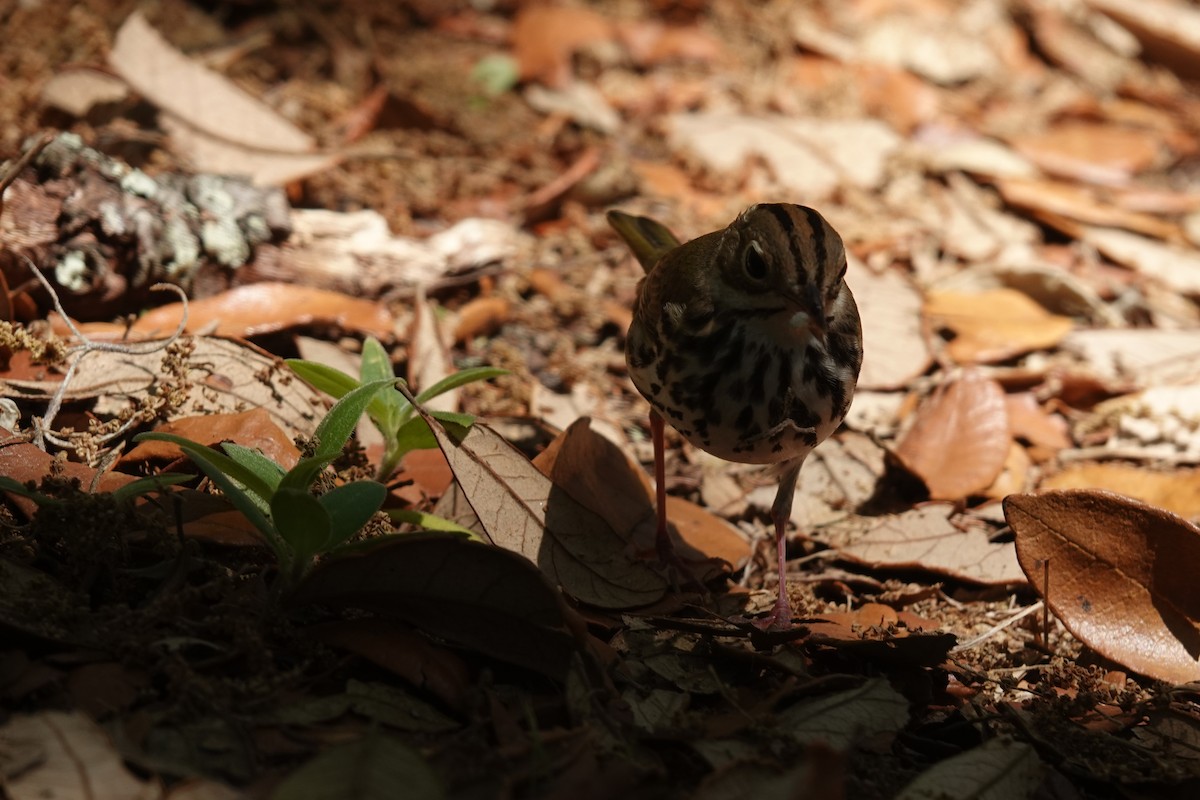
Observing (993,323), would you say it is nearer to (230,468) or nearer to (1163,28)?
(230,468)

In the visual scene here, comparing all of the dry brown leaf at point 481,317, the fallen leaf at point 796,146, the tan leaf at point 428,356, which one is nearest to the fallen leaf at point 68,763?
the tan leaf at point 428,356

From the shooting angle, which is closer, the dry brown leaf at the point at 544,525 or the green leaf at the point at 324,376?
the dry brown leaf at the point at 544,525

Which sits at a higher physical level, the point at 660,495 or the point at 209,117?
the point at 209,117

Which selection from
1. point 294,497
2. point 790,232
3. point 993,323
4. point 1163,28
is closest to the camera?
point 294,497

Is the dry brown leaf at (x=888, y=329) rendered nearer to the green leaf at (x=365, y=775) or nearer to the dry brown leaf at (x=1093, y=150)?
the dry brown leaf at (x=1093, y=150)

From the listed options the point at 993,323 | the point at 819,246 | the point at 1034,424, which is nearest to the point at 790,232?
the point at 819,246

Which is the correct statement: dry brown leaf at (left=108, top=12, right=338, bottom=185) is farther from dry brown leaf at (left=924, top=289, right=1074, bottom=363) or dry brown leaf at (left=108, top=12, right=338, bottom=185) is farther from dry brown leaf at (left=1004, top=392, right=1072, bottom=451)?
dry brown leaf at (left=1004, top=392, right=1072, bottom=451)
